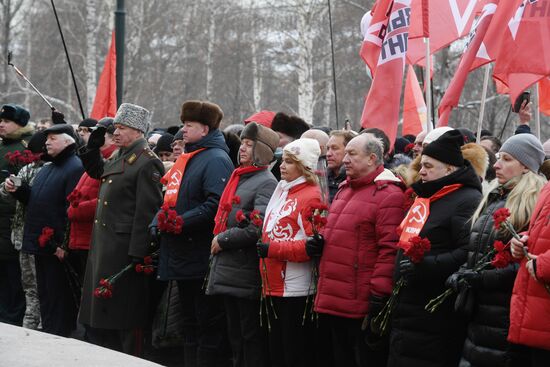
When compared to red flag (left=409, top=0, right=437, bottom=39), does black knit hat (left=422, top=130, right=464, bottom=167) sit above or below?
below

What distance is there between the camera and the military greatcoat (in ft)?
28.6

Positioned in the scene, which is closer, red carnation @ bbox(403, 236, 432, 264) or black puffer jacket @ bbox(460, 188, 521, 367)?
black puffer jacket @ bbox(460, 188, 521, 367)

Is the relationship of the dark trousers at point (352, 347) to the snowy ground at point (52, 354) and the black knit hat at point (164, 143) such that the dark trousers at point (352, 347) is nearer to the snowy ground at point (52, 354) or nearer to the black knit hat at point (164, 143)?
the snowy ground at point (52, 354)

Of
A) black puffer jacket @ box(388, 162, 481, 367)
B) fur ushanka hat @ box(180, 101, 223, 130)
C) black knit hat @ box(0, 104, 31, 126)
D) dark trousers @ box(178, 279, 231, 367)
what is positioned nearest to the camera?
black puffer jacket @ box(388, 162, 481, 367)

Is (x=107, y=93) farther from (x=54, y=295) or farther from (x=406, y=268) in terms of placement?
(x=406, y=268)

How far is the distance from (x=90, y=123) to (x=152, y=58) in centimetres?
3144

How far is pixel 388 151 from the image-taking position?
8.00 metres

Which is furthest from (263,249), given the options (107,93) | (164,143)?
(107,93)

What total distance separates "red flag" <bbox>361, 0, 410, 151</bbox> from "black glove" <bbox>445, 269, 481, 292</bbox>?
259cm

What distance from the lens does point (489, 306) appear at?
20.0 ft

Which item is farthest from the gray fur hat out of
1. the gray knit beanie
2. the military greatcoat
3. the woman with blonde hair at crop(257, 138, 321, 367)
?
the gray knit beanie

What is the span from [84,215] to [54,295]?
0.96 metres

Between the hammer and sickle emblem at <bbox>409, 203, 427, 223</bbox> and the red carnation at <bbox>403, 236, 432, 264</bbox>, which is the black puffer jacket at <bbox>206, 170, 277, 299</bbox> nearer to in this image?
the hammer and sickle emblem at <bbox>409, 203, 427, 223</bbox>

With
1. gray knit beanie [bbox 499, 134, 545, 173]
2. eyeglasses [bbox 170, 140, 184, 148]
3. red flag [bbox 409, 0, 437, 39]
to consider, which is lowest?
gray knit beanie [bbox 499, 134, 545, 173]
